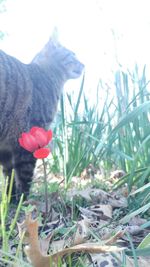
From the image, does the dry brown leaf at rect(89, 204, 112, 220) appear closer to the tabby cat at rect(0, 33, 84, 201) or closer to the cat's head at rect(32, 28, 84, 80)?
the tabby cat at rect(0, 33, 84, 201)

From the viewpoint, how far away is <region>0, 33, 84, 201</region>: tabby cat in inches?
87.0

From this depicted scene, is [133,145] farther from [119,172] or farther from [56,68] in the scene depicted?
[56,68]

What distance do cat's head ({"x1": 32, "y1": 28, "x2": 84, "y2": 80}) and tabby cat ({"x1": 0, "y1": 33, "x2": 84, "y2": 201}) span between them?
0.41 metres

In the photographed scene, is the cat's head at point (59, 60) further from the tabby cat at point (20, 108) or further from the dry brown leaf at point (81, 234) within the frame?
the dry brown leaf at point (81, 234)

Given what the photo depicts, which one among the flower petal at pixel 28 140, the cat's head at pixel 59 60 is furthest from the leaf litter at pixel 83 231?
the cat's head at pixel 59 60

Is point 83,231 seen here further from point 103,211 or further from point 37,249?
point 103,211

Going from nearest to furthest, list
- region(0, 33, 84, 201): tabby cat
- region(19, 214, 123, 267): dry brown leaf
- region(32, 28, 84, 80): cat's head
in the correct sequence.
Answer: region(19, 214, 123, 267): dry brown leaf < region(0, 33, 84, 201): tabby cat < region(32, 28, 84, 80): cat's head

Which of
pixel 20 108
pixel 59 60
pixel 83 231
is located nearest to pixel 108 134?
pixel 20 108

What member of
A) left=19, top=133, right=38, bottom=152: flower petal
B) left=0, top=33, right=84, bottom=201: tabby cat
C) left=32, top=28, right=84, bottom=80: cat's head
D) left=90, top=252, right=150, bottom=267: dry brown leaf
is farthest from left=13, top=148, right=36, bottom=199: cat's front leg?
left=90, top=252, right=150, bottom=267: dry brown leaf

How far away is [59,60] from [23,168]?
1.47 metres

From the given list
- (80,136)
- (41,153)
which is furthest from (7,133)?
(41,153)

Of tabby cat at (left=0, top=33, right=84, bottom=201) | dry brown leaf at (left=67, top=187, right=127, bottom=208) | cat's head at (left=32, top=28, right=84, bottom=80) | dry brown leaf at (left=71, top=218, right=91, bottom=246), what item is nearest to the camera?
dry brown leaf at (left=71, top=218, right=91, bottom=246)

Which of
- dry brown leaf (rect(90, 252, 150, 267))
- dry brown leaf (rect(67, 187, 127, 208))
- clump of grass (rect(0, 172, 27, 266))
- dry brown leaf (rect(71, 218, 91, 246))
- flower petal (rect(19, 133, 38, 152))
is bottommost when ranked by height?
dry brown leaf (rect(67, 187, 127, 208))

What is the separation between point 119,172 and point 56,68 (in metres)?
1.34
